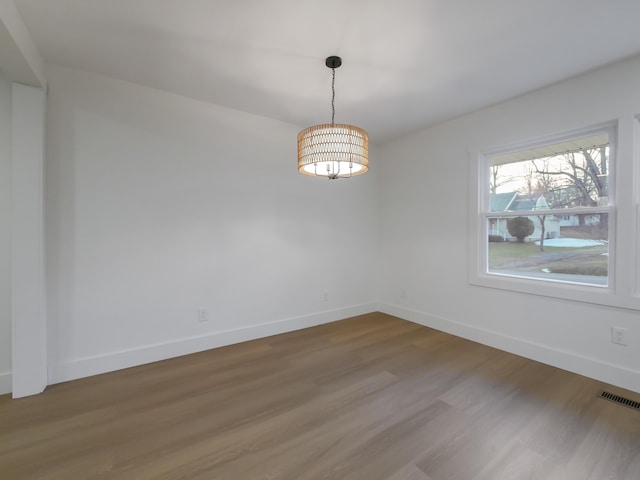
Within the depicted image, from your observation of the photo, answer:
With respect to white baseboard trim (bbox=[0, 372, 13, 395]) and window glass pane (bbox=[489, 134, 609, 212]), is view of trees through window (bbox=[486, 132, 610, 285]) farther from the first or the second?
white baseboard trim (bbox=[0, 372, 13, 395])

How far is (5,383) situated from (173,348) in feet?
3.69

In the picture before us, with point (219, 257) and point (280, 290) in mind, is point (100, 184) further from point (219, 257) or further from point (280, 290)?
point (280, 290)

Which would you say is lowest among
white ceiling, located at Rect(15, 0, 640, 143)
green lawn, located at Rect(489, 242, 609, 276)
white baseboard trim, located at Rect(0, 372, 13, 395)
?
white baseboard trim, located at Rect(0, 372, 13, 395)

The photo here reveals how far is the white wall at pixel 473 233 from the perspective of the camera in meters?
2.20

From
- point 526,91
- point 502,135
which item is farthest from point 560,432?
point 526,91

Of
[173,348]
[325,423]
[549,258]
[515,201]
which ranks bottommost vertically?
[325,423]

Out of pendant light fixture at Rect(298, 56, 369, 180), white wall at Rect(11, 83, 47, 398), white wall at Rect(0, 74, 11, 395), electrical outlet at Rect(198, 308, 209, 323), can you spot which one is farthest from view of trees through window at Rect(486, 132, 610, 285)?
white wall at Rect(0, 74, 11, 395)

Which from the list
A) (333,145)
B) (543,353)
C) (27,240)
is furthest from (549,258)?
(27,240)

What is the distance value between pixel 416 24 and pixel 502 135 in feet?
5.56

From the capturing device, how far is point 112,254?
2.47m

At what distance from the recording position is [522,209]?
2.88 m

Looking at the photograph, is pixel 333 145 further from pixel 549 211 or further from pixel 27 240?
pixel 27 240

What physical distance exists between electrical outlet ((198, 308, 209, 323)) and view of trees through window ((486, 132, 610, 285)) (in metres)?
3.08

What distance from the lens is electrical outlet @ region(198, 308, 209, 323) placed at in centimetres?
287
